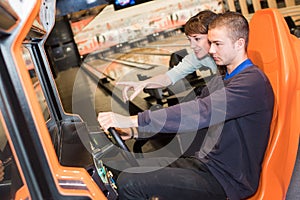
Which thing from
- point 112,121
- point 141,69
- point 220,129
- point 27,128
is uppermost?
point 27,128

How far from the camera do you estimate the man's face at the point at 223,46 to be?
1.41 m

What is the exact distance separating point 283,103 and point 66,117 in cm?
125

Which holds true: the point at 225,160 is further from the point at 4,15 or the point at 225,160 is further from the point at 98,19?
the point at 98,19

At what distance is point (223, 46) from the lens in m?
1.42

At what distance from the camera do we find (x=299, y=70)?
159 cm

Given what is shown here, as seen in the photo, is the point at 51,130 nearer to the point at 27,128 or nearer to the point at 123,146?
the point at 123,146

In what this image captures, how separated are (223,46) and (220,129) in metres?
0.34

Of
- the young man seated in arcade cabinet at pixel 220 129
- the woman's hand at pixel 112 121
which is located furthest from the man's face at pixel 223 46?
the woman's hand at pixel 112 121

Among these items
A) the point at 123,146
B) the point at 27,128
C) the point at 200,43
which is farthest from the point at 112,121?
the point at 200,43

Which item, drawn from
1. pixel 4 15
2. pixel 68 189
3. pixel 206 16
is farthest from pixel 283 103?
pixel 4 15

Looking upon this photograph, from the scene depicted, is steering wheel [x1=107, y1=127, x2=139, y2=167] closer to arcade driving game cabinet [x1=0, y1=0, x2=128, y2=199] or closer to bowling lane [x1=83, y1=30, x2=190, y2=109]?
arcade driving game cabinet [x1=0, y1=0, x2=128, y2=199]

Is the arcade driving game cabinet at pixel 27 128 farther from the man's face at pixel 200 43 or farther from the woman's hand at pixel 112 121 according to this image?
the man's face at pixel 200 43

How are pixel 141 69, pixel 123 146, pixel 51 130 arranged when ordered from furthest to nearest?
pixel 141 69 → pixel 51 130 → pixel 123 146

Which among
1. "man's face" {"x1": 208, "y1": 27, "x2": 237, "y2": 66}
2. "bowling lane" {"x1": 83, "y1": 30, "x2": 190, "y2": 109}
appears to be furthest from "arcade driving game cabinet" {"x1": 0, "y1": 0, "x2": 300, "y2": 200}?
"bowling lane" {"x1": 83, "y1": 30, "x2": 190, "y2": 109}
